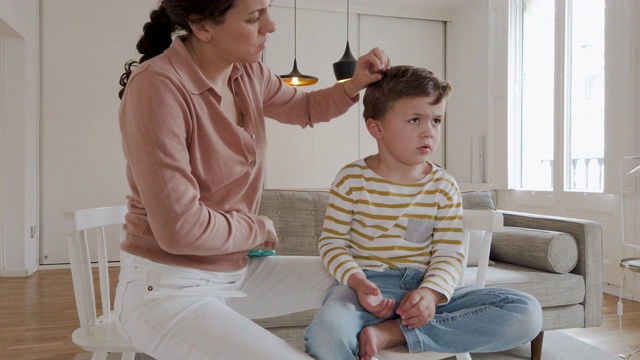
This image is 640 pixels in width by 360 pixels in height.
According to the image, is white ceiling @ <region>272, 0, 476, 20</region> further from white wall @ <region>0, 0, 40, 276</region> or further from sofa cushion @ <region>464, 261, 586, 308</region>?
sofa cushion @ <region>464, 261, 586, 308</region>

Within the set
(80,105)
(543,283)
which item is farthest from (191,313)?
(80,105)

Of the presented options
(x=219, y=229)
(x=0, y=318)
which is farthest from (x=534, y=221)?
(x=0, y=318)

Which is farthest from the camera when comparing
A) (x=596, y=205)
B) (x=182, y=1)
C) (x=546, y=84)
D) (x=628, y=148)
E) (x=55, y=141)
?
(x=55, y=141)

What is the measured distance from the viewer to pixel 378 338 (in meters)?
1.10

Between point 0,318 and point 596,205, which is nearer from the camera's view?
point 0,318

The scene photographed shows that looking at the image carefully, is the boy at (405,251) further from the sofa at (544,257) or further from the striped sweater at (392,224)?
the sofa at (544,257)

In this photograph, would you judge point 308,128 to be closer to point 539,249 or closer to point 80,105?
point 80,105

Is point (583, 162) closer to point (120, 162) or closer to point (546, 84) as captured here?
point (546, 84)

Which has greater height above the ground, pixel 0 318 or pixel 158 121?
pixel 158 121

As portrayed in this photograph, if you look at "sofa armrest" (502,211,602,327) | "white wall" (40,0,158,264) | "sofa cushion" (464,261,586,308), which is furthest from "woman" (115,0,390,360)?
"white wall" (40,0,158,264)

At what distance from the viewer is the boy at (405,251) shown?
3.64ft

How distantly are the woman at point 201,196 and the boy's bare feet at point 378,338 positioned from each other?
0.51 ft

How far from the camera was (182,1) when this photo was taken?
113 cm

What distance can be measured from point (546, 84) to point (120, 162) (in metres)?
4.42
